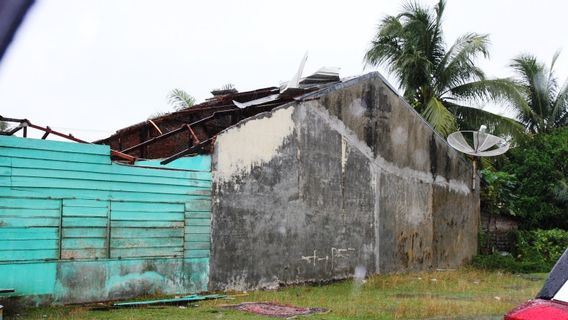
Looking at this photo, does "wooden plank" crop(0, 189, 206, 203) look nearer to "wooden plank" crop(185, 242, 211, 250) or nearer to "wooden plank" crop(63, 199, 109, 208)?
"wooden plank" crop(63, 199, 109, 208)

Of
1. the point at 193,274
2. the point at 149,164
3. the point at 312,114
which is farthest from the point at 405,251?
the point at 149,164

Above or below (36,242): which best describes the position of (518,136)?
above

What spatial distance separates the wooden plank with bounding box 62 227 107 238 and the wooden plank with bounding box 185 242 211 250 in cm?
148

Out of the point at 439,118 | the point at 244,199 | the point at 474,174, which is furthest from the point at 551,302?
the point at 439,118

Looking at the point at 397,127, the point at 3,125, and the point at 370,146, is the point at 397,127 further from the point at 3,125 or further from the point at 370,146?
the point at 3,125

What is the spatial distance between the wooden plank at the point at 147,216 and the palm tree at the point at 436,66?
1275 centimetres

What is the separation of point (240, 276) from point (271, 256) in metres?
0.81

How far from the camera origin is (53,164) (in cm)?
865

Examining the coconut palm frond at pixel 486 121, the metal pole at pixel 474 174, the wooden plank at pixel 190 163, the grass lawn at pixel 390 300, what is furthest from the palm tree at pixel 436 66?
the wooden plank at pixel 190 163

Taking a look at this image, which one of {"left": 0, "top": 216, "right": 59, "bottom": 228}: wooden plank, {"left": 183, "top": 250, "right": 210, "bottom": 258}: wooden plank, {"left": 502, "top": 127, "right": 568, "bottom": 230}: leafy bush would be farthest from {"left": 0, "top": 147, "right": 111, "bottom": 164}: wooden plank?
{"left": 502, "top": 127, "right": 568, "bottom": 230}: leafy bush

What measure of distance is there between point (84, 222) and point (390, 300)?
4.93 m

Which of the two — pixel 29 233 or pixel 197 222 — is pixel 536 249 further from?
pixel 29 233

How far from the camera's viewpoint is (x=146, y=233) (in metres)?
9.63

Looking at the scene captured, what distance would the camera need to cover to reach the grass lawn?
7.99m
